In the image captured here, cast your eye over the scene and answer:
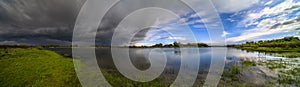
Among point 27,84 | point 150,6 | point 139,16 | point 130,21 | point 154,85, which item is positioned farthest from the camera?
point 130,21

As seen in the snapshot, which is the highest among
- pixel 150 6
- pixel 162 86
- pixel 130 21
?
pixel 150 6

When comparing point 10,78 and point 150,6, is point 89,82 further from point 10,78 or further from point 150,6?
point 150,6

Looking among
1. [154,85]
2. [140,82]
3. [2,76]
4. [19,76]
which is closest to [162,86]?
[154,85]

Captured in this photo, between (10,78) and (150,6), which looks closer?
(10,78)

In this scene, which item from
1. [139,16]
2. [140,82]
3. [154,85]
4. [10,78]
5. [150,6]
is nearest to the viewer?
[10,78]

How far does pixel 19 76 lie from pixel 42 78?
5.35ft

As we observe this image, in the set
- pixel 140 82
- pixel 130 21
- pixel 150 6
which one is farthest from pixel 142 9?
pixel 140 82

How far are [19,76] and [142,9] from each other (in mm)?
12367

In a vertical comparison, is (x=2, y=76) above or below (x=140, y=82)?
above

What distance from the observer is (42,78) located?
1009 centimetres

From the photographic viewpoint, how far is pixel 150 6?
15.3 meters

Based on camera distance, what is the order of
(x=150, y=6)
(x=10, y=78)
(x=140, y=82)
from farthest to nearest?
(x=150, y=6) < (x=140, y=82) < (x=10, y=78)

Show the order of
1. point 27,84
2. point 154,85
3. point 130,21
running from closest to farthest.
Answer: point 27,84 < point 154,85 < point 130,21

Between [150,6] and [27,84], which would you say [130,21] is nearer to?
[150,6]
